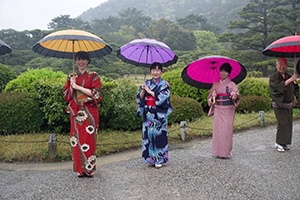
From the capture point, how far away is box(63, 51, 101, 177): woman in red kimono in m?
4.13

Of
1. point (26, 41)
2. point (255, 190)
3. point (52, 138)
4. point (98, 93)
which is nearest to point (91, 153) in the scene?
point (98, 93)

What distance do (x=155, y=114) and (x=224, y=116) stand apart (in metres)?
1.45

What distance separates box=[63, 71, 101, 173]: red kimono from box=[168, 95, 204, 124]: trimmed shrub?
15.0 ft

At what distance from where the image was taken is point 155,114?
464 cm

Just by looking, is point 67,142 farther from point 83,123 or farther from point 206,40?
point 206,40

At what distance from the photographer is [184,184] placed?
3945 mm

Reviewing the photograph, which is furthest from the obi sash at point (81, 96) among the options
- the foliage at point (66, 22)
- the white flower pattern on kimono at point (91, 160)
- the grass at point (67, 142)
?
the foliage at point (66, 22)

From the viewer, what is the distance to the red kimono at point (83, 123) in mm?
→ 4137

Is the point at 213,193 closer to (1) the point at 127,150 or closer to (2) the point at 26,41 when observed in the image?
(1) the point at 127,150

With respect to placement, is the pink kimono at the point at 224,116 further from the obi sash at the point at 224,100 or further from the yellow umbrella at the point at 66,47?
the yellow umbrella at the point at 66,47

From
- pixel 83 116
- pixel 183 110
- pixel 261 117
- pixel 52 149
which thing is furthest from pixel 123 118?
pixel 261 117

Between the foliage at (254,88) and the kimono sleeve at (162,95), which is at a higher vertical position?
the kimono sleeve at (162,95)

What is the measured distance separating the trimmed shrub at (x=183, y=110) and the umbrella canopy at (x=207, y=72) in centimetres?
304

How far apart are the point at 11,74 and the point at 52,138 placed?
5669 millimetres
